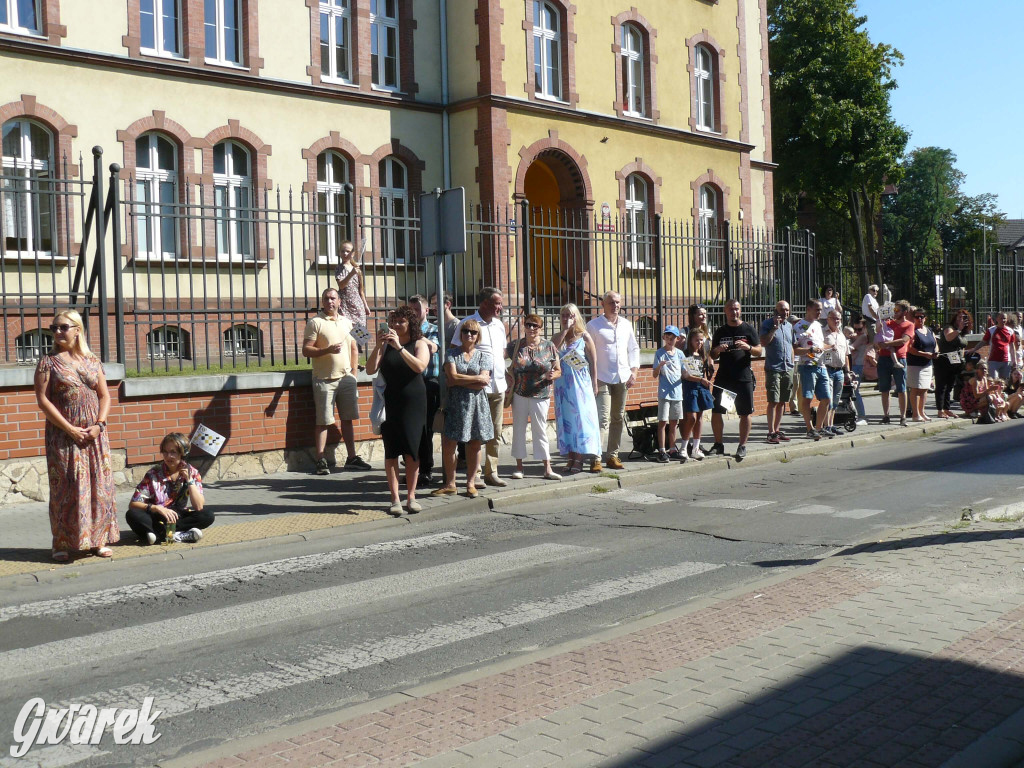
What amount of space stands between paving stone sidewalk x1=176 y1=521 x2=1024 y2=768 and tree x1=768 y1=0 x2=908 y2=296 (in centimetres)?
3750

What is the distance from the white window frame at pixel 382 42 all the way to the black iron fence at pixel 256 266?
2.55m

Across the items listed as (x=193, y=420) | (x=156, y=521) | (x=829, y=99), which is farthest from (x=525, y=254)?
(x=829, y=99)

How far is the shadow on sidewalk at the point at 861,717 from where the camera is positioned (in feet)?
13.3

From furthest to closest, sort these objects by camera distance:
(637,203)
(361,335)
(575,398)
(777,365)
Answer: (637,203) → (777,365) → (361,335) → (575,398)

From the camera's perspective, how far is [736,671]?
5.02 meters

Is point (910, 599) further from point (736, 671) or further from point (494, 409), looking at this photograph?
point (494, 409)

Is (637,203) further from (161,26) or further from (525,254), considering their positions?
(525,254)

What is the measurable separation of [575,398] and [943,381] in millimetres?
9877

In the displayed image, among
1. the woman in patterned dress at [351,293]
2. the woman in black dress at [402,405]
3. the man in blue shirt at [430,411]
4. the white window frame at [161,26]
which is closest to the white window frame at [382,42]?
the white window frame at [161,26]

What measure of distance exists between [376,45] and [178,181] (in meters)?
5.79

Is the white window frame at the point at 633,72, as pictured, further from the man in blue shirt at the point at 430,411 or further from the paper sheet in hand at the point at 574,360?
the man in blue shirt at the point at 430,411

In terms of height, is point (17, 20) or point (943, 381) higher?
point (17, 20)

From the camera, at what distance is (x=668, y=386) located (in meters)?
13.2

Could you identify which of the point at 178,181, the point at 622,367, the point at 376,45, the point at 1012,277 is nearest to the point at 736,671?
the point at 622,367
